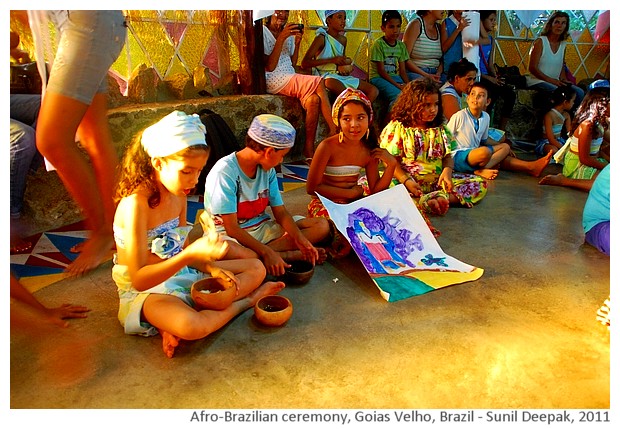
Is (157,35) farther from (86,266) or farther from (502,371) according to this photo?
(502,371)

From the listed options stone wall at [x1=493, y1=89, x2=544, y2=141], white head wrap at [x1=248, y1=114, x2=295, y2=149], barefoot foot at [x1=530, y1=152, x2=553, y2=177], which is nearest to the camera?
white head wrap at [x1=248, y1=114, x2=295, y2=149]

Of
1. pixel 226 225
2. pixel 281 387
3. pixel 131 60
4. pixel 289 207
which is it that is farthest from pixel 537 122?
pixel 281 387

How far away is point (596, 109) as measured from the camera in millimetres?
3662

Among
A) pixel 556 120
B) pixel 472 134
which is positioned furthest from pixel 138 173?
pixel 556 120

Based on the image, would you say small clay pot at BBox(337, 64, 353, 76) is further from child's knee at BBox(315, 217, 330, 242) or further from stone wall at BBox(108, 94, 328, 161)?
child's knee at BBox(315, 217, 330, 242)

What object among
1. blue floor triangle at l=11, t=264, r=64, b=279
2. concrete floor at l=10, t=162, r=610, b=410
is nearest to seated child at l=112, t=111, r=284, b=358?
concrete floor at l=10, t=162, r=610, b=410

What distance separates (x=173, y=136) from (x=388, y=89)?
12.9ft

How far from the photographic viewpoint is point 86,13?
163cm

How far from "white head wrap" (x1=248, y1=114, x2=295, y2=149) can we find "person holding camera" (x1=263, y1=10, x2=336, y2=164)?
7.81ft

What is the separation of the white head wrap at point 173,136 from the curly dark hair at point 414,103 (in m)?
1.92

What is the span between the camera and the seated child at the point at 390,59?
5191 millimetres

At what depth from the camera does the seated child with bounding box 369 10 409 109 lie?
17.0ft

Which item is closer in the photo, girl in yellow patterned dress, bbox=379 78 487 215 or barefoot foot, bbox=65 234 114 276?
barefoot foot, bbox=65 234 114 276
